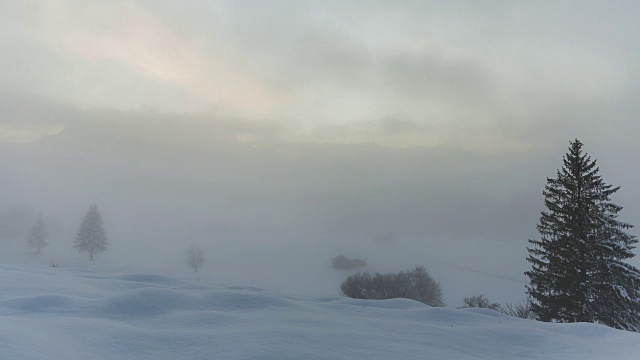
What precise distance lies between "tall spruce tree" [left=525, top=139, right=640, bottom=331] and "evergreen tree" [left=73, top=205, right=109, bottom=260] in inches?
2754

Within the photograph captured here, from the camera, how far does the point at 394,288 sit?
5800 cm

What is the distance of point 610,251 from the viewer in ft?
68.6

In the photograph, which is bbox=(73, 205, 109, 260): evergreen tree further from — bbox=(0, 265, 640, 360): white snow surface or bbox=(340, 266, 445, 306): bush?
bbox=(0, 265, 640, 360): white snow surface

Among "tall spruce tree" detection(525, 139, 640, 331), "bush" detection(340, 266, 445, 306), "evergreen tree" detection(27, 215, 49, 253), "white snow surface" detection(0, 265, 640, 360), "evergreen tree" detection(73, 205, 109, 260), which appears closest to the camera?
"white snow surface" detection(0, 265, 640, 360)

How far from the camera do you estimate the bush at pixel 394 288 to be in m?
58.1

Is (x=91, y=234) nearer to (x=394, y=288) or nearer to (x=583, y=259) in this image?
(x=394, y=288)

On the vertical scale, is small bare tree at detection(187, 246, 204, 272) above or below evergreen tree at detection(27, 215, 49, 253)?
below

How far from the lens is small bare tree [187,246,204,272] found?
88438 millimetres

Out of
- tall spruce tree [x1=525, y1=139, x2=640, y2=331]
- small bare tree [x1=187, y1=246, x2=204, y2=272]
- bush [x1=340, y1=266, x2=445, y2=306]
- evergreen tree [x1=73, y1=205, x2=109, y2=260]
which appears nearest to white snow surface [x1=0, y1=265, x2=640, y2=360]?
tall spruce tree [x1=525, y1=139, x2=640, y2=331]

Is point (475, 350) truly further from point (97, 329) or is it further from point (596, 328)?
point (97, 329)

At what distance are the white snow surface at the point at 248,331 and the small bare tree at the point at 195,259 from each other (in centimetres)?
8122

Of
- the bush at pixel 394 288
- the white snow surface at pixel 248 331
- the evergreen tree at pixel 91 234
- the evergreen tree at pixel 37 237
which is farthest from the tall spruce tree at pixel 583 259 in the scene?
the evergreen tree at pixel 37 237

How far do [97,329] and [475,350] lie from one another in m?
7.24

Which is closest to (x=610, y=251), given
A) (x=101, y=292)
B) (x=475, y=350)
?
(x=475, y=350)
